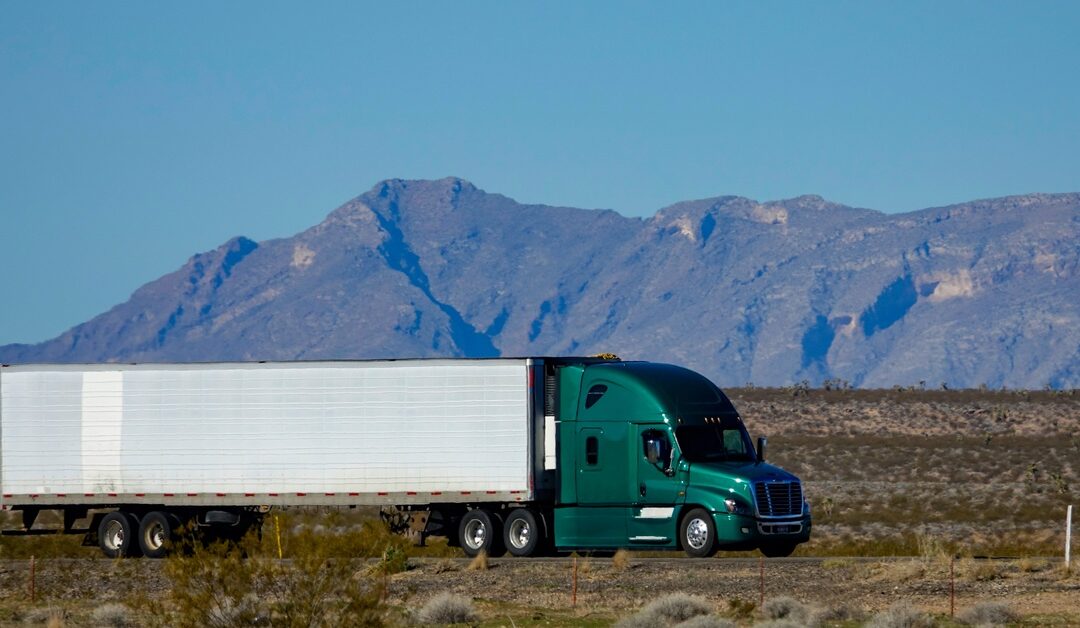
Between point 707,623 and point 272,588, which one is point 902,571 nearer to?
point 707,623

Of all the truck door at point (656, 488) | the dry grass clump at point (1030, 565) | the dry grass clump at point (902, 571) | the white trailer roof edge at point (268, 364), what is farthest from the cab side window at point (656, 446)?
the dry grass clump at point (1030, 565)

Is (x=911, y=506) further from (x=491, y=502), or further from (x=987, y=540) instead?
(x=491, y=502)

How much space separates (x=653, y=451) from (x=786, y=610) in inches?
299

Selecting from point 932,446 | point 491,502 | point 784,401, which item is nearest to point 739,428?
point 491,502

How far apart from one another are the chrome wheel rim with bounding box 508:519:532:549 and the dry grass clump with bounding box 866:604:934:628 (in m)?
11.0

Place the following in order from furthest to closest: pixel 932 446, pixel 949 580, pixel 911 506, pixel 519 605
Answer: pixel 932 446, pixel 911 506, pixel 949 580, pixel 519 605

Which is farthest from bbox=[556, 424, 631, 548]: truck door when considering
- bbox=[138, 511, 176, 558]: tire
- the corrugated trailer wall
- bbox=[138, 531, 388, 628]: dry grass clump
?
bbox=[138, 531, 388, 628]: dry grass clump

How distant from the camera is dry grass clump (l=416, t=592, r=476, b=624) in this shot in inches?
970

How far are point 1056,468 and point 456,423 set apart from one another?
4314 centimetres

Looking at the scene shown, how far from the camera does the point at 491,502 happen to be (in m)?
33.5

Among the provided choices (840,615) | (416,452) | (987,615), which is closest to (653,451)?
(416,452)

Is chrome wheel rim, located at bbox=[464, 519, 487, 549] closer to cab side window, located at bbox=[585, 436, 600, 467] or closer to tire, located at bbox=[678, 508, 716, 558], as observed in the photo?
cab side window, located at bbox=[585, 436, 600, 467]

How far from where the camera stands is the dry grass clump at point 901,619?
899 inches

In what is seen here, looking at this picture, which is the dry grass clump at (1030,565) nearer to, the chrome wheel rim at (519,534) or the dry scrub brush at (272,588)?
the chrome wheel rim at (519,534)
